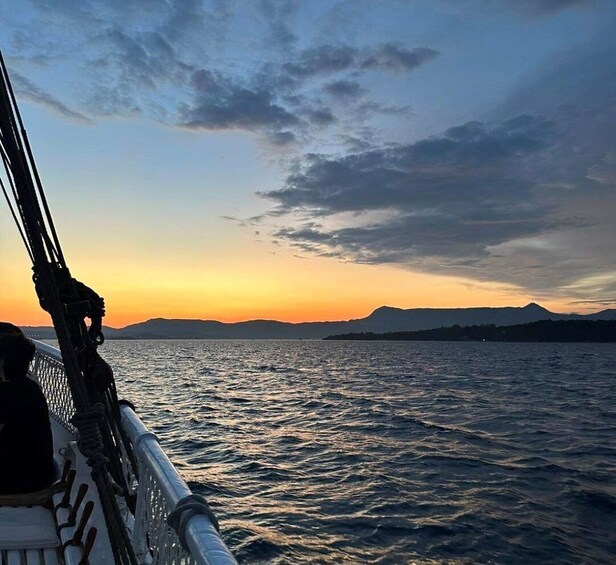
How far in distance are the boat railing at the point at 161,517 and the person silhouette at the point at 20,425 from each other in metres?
0.72

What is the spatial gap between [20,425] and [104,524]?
3.71ft

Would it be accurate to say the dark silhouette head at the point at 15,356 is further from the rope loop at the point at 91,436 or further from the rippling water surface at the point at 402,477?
the rippling water surface at the point at 402,477

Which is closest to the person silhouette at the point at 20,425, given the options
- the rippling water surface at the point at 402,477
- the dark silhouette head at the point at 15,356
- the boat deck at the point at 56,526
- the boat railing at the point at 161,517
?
the dark silhouette head at the point at 15,356

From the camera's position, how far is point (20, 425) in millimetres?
4324

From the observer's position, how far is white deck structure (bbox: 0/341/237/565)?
90.6 inches

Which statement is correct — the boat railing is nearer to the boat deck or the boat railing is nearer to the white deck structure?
the white deck structure

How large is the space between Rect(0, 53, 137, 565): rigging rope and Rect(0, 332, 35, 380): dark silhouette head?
0.58 meters

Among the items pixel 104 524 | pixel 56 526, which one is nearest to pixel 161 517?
pixel 104 524

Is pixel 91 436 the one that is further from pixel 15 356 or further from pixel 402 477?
pixel 402 477

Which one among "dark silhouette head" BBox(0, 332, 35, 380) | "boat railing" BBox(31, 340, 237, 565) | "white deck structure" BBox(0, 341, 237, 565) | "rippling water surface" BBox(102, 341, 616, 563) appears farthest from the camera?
"rippling water surface" BBox(102, 341, 616, 563)

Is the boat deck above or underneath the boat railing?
underneath

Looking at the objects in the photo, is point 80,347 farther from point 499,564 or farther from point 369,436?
point 369,436

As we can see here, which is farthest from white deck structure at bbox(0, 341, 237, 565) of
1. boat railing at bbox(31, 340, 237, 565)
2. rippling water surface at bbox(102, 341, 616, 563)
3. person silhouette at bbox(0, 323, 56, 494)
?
rippling water surface at bbox(102, 341, 616, 563)

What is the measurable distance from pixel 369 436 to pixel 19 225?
53.6 feet
